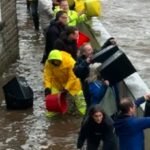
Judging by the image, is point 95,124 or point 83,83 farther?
point 83,83

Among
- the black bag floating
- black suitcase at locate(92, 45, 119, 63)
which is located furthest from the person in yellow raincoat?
the black bag floating

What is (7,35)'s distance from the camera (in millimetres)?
15141

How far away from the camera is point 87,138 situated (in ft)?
28.9

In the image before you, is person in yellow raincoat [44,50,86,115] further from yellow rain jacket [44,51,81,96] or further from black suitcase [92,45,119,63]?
black suitcase [92,45,119,63]

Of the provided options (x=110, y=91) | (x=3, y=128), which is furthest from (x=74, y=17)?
(x=110, y=91)

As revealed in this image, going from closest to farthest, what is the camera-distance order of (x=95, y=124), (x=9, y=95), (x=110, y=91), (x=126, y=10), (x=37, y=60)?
(x=95, y=124) → (x=110, y=91) → (x=9, y=95) → (x=37, y=60) → (x=126, y=10)

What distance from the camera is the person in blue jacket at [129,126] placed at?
8266 millimetres

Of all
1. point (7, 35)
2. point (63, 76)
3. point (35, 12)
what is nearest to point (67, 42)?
point (63, 76)

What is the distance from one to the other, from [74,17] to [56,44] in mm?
2301

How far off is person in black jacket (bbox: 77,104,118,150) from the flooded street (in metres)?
5.72

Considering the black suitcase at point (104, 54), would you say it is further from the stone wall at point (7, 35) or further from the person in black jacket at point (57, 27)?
the stone wall at point (7, 35)

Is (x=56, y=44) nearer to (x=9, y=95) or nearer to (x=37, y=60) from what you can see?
(x=9, y=95)

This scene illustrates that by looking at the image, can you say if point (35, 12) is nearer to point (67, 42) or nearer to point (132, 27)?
point (132, 27)

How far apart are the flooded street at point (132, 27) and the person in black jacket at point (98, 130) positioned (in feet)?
18.8
